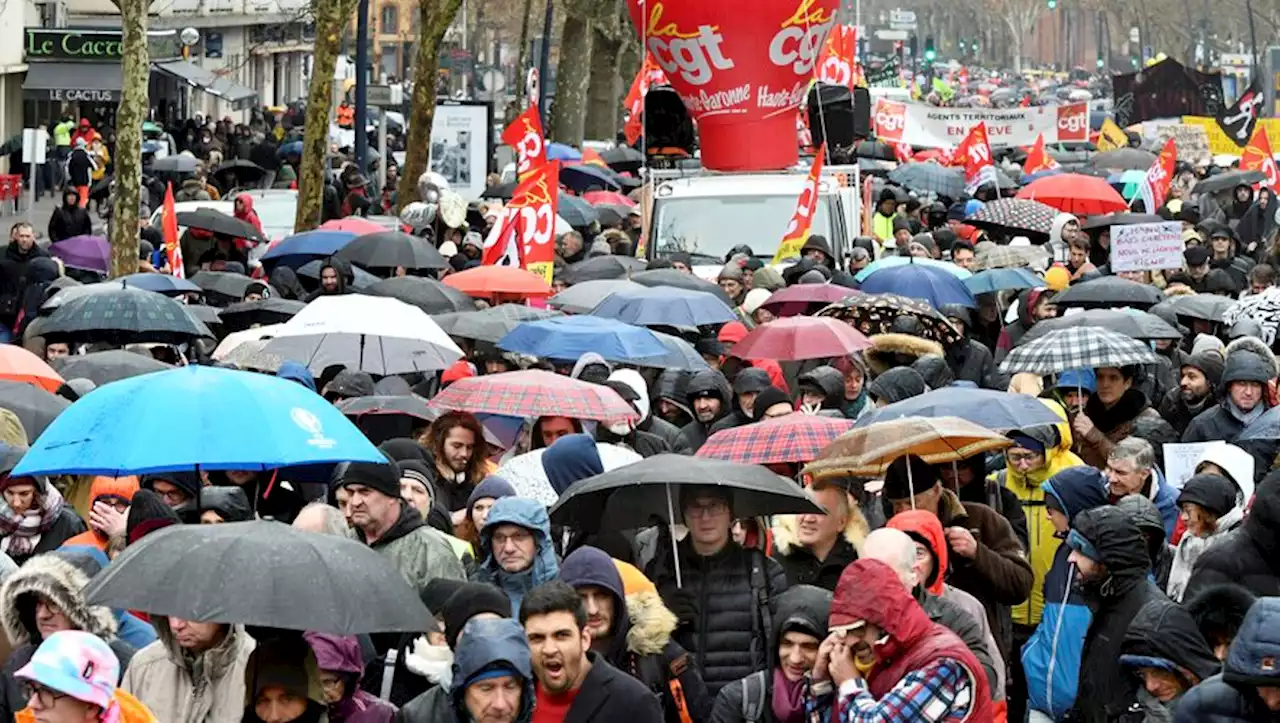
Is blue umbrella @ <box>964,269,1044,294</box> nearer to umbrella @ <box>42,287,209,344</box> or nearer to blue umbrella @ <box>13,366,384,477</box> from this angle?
umbrella @ <box>42,287,209,344</box>

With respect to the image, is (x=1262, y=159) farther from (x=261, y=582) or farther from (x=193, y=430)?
(x=261, y=582)

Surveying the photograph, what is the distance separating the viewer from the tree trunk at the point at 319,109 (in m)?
27.1

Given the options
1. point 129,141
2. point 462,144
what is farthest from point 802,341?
point 462,144

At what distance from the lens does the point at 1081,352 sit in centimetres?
1238

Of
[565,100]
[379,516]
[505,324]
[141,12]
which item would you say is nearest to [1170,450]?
[379,516]

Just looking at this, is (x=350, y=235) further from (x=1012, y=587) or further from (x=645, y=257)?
(x=1012, y=587)

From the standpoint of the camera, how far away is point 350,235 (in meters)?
20.2

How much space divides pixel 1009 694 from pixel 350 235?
10.6 meters

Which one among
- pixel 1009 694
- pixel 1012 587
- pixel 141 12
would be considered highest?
pixel 141 12

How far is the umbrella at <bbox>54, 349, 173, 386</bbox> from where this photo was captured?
12.9m

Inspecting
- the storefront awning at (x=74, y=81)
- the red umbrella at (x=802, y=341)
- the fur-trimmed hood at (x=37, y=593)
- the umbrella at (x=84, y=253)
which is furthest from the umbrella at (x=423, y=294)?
the storefront awning at (x=74, y=81)

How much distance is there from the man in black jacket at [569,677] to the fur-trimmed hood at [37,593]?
3.99 ft

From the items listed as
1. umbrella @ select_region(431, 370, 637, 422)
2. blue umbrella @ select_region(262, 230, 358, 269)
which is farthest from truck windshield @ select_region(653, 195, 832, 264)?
umbrella @ select_region(431, 370, 637, 422)

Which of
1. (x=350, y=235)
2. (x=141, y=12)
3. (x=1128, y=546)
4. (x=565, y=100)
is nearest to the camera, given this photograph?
(x=1128, y=546)
